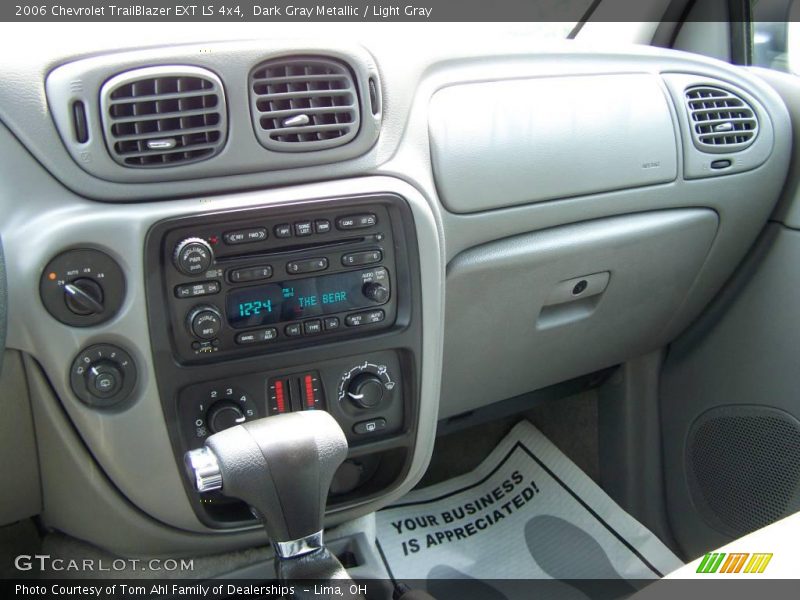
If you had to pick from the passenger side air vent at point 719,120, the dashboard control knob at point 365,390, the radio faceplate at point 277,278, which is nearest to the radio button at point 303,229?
the radio faceplate at point 277,278

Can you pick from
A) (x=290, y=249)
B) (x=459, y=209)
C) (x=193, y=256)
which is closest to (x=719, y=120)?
(x=459, y=209)

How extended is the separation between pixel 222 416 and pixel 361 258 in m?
0.29

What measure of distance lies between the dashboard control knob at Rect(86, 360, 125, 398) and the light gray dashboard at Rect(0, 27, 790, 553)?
3cm

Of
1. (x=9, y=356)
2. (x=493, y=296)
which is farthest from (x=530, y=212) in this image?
(x=9, y=356)

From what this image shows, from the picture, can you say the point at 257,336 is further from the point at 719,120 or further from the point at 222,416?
the point at 719,120

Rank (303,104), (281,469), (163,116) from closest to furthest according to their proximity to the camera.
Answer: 1. (281,469)
2. (163,116)
3. (303,104)

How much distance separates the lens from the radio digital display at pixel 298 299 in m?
1.12

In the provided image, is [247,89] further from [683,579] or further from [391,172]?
[683,579]

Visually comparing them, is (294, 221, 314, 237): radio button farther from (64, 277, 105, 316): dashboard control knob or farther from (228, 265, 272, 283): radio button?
(64, 277, 105, 316): dashboard control knob

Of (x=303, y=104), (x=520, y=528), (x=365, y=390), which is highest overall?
(x=303, y=104)

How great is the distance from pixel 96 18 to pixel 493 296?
79cm

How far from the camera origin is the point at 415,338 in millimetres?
1232

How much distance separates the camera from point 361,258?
3.84 ft

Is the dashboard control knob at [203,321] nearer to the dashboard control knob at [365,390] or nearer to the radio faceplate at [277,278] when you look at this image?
the radio faceplate at [277,278]
